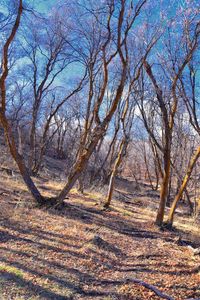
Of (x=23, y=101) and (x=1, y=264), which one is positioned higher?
(x=23, y=101)

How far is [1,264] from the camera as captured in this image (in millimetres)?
3826

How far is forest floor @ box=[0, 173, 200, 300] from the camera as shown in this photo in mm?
3637

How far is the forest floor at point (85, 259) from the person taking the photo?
364cm

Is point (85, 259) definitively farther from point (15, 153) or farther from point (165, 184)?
point (165, 184)

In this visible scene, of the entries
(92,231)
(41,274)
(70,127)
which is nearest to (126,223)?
(92,231)

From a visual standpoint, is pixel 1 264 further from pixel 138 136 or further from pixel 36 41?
pixel 138 136

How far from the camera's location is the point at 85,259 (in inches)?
187

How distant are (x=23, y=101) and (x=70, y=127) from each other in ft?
23.2

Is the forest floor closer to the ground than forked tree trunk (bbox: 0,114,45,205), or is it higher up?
closer to the ground

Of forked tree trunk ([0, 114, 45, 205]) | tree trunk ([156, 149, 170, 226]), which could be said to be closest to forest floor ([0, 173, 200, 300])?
forked tree trunk ([0, 114, 45, 205])

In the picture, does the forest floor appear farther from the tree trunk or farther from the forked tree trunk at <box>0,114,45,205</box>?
the tree trunk

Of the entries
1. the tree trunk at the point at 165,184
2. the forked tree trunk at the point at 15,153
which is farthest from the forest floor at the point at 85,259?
the tree trunk at the point at 165,184

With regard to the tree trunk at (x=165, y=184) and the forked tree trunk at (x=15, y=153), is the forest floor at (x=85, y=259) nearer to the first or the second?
the forked tree trunk at (x=15, y=153)

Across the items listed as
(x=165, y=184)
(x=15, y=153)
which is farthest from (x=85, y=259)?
(x=165, y=184)
